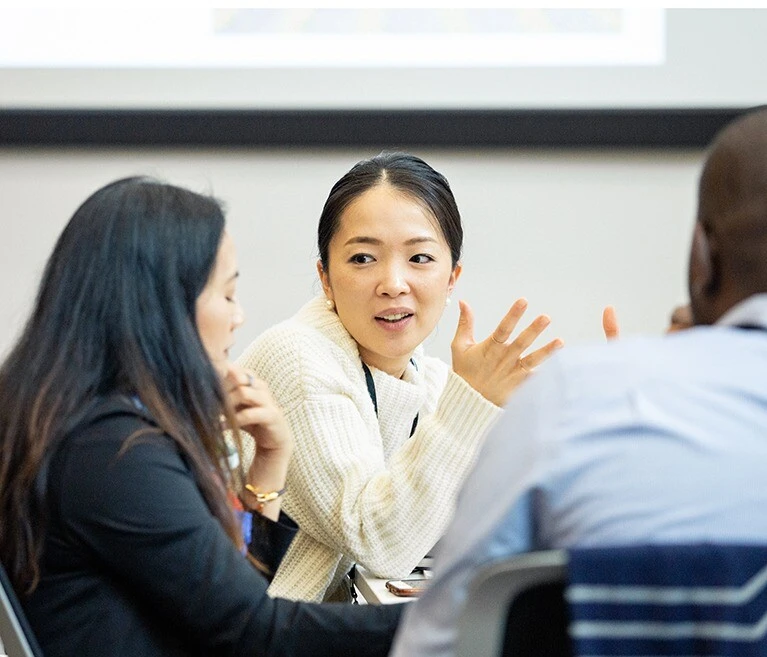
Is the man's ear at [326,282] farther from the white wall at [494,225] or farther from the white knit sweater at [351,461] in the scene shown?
the white wall at [494,225]

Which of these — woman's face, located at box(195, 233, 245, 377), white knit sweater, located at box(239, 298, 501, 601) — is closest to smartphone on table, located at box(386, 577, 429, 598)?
white knit sweater, located at box(239, 298, 501, 601)

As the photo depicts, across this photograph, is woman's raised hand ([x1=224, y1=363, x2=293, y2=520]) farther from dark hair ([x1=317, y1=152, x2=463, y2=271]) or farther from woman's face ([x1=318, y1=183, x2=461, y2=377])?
dark hair ([x1=317, y1=152, x2=463, y2=271])

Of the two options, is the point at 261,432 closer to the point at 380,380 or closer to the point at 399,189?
the point at 380,380

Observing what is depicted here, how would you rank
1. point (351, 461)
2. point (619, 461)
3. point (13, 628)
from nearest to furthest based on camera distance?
1. point (619, 461)
2. point (13, 628)
3. point (351, 461)

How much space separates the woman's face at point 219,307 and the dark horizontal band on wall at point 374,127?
1797 mm

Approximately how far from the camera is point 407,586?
162cm

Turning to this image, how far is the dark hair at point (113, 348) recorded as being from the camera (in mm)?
1199

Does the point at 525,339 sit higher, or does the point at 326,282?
the point at 326,282

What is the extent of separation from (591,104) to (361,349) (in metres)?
1.33

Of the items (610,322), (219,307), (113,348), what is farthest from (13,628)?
(610,322)

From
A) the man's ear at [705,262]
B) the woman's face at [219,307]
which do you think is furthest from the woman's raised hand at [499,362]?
the man's ear at [705,262]

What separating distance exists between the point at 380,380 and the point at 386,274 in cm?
20

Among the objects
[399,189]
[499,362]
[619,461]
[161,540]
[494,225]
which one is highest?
[494,225]

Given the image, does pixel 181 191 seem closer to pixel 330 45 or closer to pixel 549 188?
pixel 330 45
